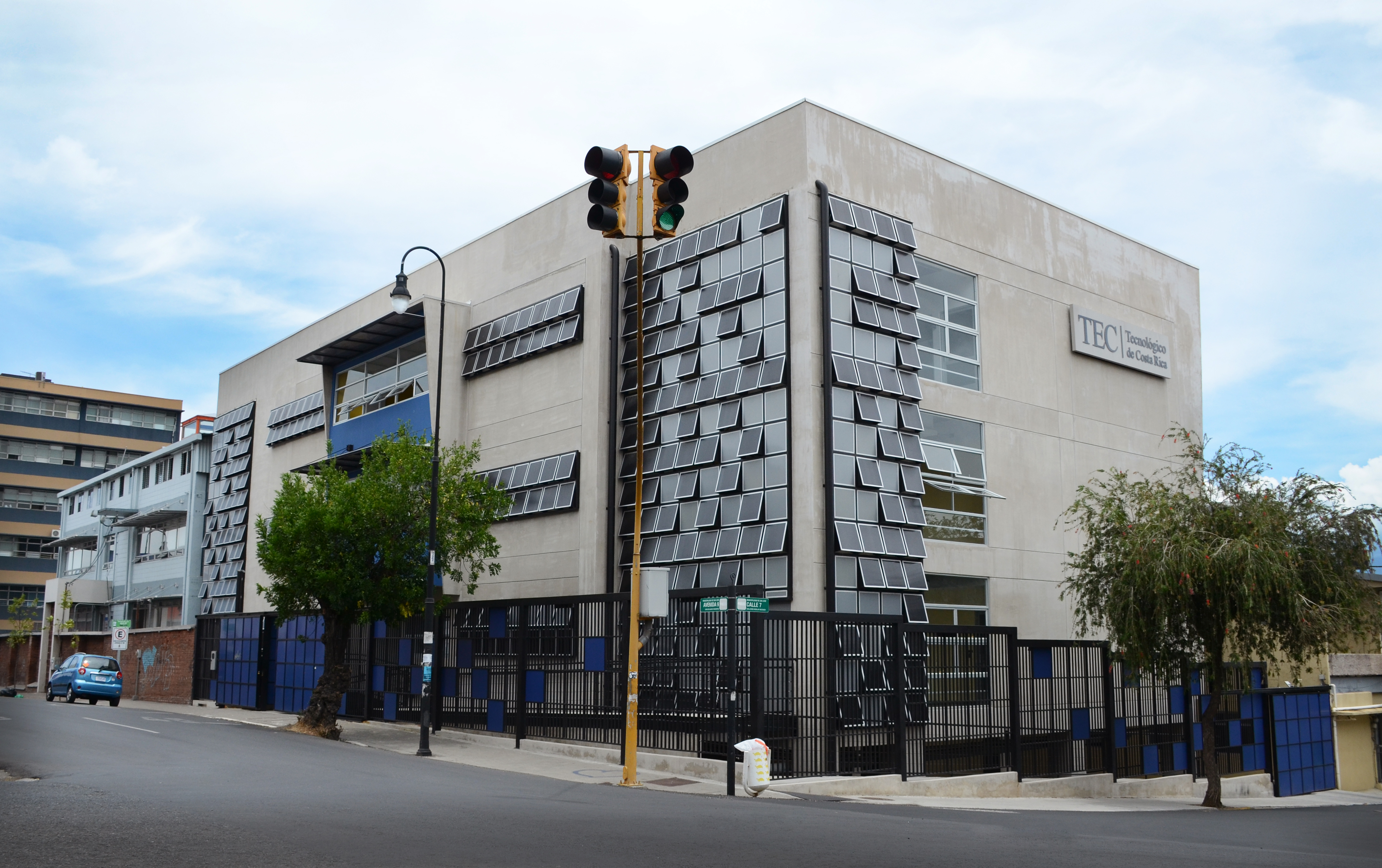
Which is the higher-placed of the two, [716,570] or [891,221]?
[891,221]

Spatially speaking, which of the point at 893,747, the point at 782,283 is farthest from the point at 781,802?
the point at 782,283

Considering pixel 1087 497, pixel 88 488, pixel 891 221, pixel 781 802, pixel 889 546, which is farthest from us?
pixel 88 488

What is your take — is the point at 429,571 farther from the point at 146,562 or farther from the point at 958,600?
the point at 146,562

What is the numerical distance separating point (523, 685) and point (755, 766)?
26.5 ft

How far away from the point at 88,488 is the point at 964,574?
59.9m

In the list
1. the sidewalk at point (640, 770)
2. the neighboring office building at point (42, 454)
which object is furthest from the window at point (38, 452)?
the sidewalk at point (640, 770)

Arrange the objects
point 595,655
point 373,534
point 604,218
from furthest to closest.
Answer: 1. point 373,534
2. point 595,655
3. point 604,218

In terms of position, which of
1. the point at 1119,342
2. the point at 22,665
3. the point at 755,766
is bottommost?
the point at 22,665

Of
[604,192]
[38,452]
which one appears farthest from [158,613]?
[604,192]

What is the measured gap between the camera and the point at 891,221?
86.0 ft

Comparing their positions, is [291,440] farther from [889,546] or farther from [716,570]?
[889,546]

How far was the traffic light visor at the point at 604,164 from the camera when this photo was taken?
13039 millimetres

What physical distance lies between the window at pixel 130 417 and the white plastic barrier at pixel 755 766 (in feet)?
284

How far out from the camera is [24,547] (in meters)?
86.1
